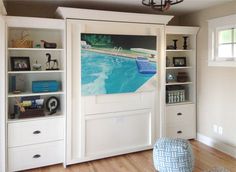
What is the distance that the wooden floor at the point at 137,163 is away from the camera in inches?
126

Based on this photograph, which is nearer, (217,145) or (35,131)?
(35,131)

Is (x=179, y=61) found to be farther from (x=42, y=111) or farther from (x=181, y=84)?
(x=42, y=111)

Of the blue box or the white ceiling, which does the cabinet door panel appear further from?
the white ceiling

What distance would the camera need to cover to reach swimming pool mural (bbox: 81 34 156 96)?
10.7 ft

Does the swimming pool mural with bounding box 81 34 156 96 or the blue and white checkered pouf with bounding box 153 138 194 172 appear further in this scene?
the swimming pool mural with bounding box 81 34 156 96

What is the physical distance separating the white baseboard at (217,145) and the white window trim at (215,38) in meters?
1.23

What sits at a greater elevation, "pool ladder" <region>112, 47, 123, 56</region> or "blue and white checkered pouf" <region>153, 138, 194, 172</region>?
"pool ladder" <region>112, 47, 123, 56</region>

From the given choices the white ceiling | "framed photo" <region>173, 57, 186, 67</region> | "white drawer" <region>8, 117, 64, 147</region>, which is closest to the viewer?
"white drawer" <region>8, 117, 64, 147</region>

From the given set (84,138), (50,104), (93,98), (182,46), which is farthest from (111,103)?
(182,46)

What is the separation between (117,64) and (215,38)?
168cm

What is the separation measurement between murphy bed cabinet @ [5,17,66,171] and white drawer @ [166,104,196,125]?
178 cm

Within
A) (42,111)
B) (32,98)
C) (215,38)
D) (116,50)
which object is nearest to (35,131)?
(42,111)

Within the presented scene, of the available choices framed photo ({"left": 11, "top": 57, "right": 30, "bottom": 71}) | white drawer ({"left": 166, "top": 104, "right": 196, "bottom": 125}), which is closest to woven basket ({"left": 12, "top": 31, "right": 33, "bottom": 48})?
framed photo ({"left": 11, "top": 57, "right": 30, "bottom": 71})

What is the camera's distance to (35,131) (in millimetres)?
3174
